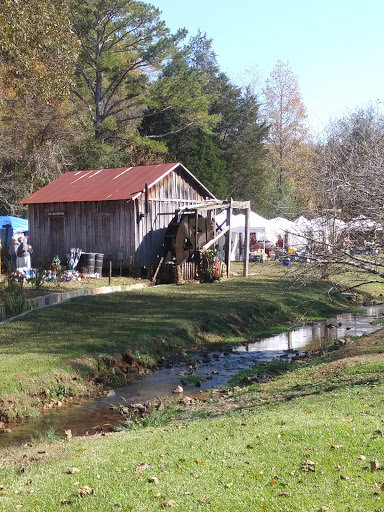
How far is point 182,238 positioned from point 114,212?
3093 mm

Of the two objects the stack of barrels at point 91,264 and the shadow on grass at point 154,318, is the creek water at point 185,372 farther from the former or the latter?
the stack of barrels at point 91,264

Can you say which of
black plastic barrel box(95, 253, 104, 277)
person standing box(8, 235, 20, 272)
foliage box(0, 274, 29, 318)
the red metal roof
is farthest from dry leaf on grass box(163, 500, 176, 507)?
the red metal roof

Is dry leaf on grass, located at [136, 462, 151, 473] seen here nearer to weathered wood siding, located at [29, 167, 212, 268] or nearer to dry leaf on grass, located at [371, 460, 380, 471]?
dry leaf on grass, located at [371, 460, 380, 471]

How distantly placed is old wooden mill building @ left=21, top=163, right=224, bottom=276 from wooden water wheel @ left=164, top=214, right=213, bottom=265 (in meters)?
0.88

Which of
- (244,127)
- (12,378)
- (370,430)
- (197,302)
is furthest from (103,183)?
(244,127)

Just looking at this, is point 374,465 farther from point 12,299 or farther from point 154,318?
point 12,299

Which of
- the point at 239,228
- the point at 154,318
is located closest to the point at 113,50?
the point at 239,228

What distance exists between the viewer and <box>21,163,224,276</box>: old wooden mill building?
26344 millimetres

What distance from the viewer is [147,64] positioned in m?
40.8

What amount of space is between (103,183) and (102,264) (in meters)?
4.25

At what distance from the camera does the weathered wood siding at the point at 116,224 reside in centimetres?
2633

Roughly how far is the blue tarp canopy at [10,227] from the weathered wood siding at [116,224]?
274 cm

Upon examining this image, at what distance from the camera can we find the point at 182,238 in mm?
26219

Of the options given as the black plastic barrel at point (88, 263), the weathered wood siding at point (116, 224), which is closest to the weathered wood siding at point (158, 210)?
the weathered wood siding at point (116, 224)
